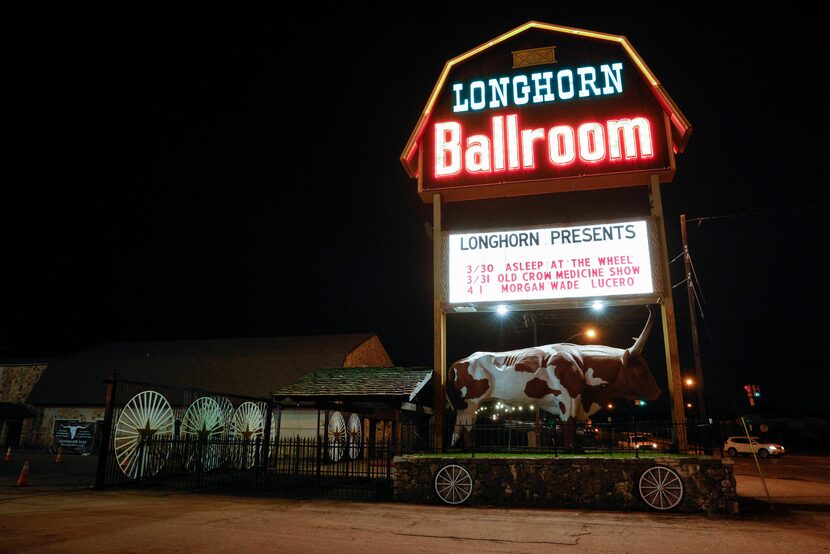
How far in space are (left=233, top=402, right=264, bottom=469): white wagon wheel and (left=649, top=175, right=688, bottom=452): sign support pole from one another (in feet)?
49.9

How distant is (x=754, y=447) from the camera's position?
34656 millimetres

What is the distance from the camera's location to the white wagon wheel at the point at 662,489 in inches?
427

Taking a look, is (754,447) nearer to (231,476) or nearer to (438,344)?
(438,344)

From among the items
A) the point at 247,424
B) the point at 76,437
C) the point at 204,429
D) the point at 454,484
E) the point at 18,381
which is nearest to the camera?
the point at 454,484

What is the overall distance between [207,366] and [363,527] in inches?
1087

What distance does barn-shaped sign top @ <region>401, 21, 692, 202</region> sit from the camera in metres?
14.9

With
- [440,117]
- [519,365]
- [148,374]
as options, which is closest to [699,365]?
[519,365]

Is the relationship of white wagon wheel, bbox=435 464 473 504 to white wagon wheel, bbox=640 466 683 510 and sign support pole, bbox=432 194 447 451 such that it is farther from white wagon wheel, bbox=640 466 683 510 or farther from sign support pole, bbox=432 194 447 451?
white wagon wheel, bbox=640 466 683 510

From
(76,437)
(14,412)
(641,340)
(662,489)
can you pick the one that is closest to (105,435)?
(662,489)

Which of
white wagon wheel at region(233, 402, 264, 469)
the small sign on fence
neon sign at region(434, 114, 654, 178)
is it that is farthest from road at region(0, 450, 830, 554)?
the small sign on fence

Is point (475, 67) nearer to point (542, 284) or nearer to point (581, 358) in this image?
point (542, 284)

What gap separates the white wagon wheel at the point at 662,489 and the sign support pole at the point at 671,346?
2039mm

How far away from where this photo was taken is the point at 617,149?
14.9 metres

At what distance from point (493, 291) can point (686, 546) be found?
25.6 ft
